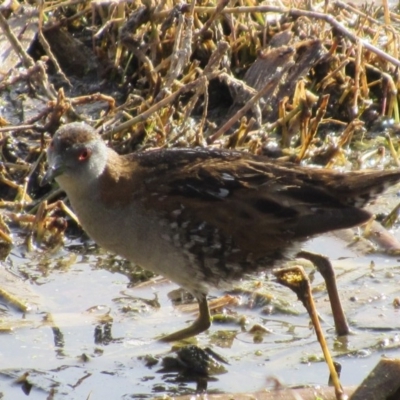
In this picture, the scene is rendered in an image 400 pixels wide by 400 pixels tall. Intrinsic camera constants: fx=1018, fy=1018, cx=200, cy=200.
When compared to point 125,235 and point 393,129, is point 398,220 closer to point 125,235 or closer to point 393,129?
point 393,129

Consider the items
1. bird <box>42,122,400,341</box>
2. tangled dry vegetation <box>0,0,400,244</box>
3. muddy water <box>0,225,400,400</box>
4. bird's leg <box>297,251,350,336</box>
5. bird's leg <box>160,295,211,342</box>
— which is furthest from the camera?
tangled dry vegetation <box>0,0,400,244</box>

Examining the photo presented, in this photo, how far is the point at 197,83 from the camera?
6.97 m

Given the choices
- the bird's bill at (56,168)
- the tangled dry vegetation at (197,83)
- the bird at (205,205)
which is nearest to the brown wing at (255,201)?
the bird at (205,205)

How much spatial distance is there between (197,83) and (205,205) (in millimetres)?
1714

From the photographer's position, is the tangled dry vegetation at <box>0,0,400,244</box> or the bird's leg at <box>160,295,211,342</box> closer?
the bird's leg at <box>160,295,211,342</box>

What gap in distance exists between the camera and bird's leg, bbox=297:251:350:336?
5867 mm

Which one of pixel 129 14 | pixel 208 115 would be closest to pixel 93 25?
pixel 129 14

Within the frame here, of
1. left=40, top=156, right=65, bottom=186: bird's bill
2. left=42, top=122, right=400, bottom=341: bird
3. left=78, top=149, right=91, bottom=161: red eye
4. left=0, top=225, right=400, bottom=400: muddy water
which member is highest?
left=78, top=149, right=91, bottom=161: red eye

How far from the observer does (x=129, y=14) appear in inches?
313

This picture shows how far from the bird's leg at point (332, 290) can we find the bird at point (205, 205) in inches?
12.4

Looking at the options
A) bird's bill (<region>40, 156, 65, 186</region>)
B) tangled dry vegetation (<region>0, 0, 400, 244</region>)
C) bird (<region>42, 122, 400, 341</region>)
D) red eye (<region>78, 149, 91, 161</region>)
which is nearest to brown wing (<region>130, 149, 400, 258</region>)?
bird (<region>42, 122, 400, 341</region>)

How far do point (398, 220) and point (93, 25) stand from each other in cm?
288

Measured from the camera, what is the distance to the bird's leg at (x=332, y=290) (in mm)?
5867

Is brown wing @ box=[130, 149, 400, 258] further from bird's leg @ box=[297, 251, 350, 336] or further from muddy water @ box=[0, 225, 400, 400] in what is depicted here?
muddy water @ box=[0, 225, 400, 400]
